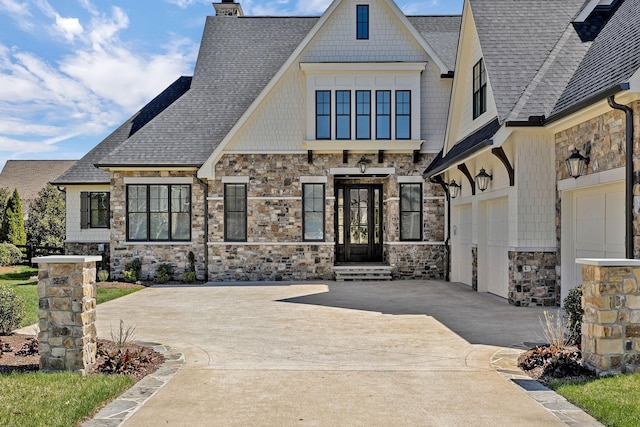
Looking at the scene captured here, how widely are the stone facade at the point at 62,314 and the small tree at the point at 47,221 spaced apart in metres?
23.1

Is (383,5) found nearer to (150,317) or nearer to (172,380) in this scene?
(150,317)

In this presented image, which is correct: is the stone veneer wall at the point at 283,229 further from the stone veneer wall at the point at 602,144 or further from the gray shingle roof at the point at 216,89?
the stone veneer wall at the point at 602,144

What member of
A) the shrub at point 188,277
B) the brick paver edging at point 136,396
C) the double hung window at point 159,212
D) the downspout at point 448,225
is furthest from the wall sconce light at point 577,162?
the double hung window at point 159,212

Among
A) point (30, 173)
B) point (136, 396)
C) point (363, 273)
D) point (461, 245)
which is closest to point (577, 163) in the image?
point (461, 245)

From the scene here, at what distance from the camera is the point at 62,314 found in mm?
6023

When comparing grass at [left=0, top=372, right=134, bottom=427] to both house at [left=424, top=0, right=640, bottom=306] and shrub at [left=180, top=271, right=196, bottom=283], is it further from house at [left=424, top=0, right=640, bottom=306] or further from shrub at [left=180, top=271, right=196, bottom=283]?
shrub at [left=180, top=271, right=196, bottom=283]

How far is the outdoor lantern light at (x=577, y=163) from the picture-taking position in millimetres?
9523

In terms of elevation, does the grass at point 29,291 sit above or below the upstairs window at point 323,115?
below

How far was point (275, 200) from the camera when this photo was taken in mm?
17219

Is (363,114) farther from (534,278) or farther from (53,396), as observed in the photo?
(53,396)

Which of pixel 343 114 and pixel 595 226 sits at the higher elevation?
pixel 343 114

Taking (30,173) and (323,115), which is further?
(30,173)

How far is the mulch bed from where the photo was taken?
20.4ft

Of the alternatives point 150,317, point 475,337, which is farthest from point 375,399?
point 150,317
